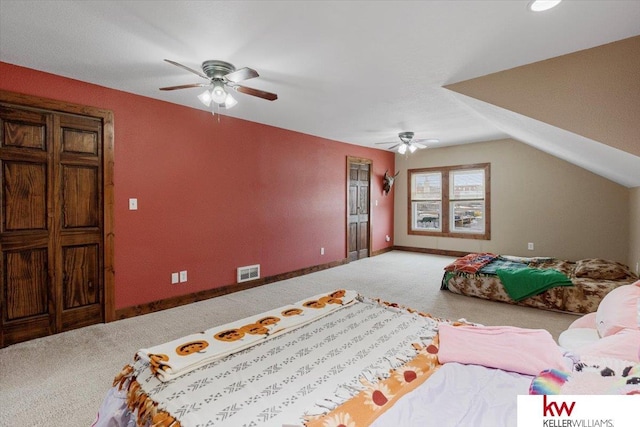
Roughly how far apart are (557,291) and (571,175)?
9.98 ft

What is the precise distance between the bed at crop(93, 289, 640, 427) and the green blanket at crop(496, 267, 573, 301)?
2.51 meters

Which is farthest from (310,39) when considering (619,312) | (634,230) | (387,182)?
(634,230)

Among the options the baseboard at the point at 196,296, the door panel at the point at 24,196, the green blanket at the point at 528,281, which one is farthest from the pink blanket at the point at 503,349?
the door panel at the point at 24,196

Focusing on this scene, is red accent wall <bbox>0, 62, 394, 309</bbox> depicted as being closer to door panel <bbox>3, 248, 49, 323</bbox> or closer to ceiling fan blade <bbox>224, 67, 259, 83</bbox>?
door panel <bbox>3, 248, 49, 323</bbox>

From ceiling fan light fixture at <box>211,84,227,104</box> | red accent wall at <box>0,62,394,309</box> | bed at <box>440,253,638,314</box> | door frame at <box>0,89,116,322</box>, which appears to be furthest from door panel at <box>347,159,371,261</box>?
door frame at <box>0,89,116,322</box>

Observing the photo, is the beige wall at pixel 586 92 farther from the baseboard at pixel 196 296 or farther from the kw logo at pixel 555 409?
the baseboard at pixel 196 296

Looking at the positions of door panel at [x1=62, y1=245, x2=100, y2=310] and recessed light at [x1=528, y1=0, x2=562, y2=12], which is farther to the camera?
door panel at [x1=62, y1=245, x2=100, y2=310]

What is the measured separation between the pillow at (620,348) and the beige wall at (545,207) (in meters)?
4.16

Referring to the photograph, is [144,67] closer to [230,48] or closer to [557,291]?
[230,48]

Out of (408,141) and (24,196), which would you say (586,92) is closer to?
(408,141)

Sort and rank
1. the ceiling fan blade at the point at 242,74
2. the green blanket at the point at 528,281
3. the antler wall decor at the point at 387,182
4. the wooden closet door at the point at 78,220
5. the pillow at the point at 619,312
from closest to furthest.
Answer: the pillow at the point at 619,312, the ceiling fan blade at the point at 242,74, the wooden closet door at the point at 78,220, the green blanket at the point at 528,281, the antler wall decor at the point at 387,182

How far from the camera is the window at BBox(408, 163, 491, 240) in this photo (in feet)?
21.8

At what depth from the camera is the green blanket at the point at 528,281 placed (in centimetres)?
363

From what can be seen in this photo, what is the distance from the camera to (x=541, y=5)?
1.88 meters
